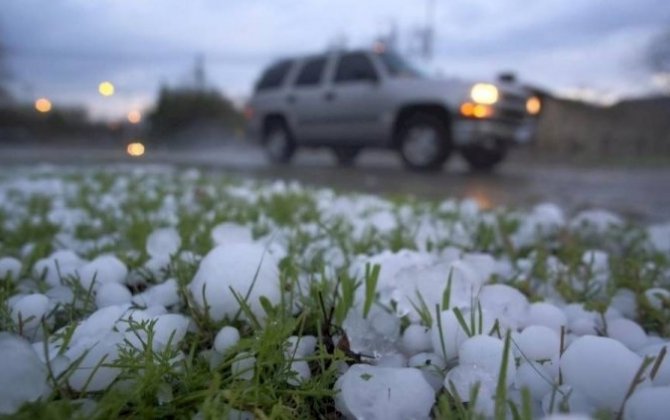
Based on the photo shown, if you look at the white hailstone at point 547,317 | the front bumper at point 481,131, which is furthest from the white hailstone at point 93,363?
the front bumper at point 481,131

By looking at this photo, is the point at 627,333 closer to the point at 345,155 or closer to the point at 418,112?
the point at 418,112

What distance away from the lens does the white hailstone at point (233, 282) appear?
832 mm

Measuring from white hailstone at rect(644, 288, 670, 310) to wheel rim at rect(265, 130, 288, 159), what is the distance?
6.83 m

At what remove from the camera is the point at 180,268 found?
38.3 inches

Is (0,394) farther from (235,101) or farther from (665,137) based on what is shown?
(235,101)

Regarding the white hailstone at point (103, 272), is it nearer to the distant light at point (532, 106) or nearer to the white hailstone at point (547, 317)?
the white hailstone at point (547, 317)

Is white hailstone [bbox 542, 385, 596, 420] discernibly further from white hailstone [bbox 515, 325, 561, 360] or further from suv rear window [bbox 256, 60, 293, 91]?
suv rear window [bbox 256, 60, 293, 91]

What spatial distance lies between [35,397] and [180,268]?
444 millimetres

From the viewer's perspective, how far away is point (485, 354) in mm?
666

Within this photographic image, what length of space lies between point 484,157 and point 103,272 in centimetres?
582

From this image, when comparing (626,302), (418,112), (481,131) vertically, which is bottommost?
(626,302)

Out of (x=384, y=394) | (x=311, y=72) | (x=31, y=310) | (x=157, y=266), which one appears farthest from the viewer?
(x=311, y=72)

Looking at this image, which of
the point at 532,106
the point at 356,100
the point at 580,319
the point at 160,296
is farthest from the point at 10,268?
the point at 532,106

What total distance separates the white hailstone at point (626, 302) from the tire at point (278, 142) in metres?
6.67
